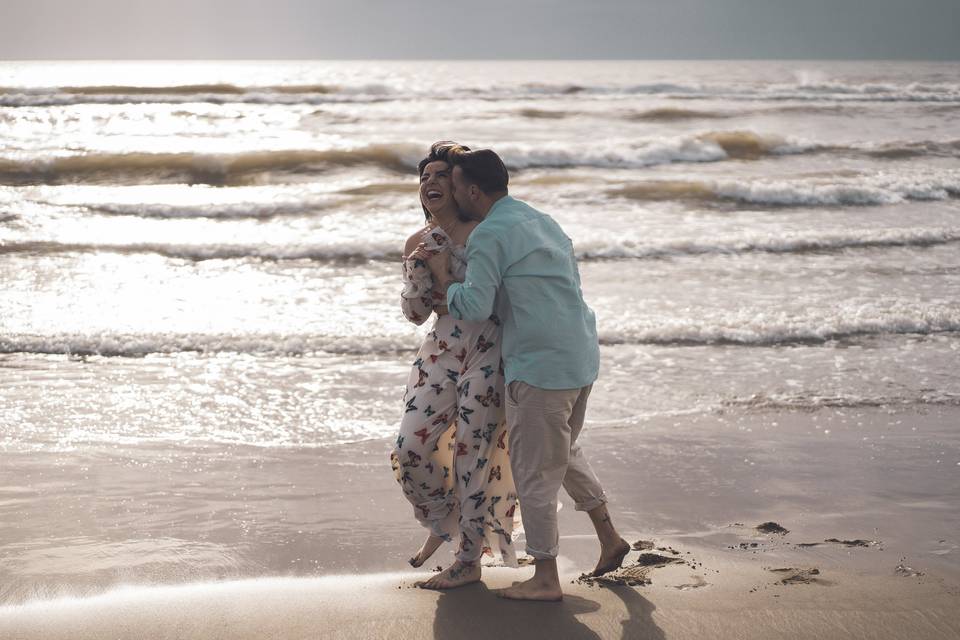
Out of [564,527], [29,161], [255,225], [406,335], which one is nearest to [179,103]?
[29,161]

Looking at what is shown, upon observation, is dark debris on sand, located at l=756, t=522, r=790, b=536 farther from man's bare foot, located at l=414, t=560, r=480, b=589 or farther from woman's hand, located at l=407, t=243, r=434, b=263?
woman's hand, located at l=407, t=243, r=434, b=263

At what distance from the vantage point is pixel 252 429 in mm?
5406

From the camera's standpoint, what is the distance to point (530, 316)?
120 inches

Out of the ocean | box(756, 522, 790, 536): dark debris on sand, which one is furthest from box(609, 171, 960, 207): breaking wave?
box(756, 522, 790, 536): dark debris on sand

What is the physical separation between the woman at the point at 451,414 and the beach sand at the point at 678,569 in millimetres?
262

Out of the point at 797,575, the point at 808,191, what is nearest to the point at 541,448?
the point at 797,575

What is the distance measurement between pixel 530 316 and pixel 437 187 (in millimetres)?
525

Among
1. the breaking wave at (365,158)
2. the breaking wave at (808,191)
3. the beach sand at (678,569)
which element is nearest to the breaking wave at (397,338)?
the beach sand at (678,569)

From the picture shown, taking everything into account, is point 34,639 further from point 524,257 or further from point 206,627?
point 524,257

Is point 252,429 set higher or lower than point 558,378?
lower

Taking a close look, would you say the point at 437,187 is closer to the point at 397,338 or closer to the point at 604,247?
the point at 397,338

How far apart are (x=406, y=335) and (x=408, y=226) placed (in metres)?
5.60

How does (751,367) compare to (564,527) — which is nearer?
(564,527)

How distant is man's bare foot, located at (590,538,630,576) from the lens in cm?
347
